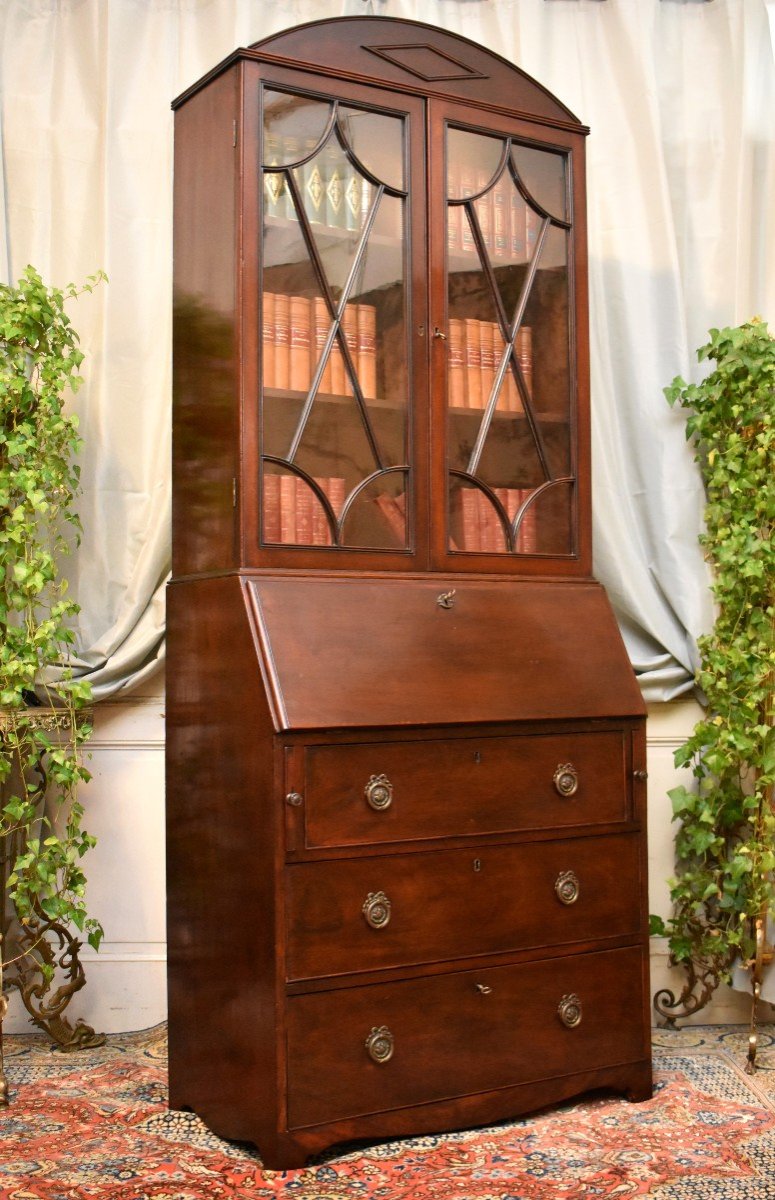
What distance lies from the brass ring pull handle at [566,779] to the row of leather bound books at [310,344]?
0.83m

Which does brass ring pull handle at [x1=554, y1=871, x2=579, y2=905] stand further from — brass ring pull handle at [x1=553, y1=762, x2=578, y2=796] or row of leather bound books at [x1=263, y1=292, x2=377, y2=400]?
row of leather bound books at [x1=263, y1=292, x2=377, y2=400]

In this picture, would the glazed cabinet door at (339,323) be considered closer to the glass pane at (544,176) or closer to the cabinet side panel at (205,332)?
the cabinet side panel at (205,332)

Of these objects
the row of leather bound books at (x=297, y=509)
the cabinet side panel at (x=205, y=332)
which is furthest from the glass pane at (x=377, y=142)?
the row of leather bound books at (x=297, y=509)

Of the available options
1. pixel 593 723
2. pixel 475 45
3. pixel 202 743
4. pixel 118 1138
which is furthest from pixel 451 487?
pixel 118 1138

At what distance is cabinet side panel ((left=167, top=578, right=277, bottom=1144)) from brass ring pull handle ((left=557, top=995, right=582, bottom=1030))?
62cm

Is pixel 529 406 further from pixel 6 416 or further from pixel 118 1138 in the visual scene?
pixel 118 1138

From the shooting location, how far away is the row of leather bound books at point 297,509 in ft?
7.32

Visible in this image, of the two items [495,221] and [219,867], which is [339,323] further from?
[219,867]

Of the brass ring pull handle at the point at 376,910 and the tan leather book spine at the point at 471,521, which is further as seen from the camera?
the tan leather book spine at the point at 471,521

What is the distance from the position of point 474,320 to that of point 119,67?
119 centimetres

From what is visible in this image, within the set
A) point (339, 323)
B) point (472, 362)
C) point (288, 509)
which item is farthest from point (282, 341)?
point (472, 362)

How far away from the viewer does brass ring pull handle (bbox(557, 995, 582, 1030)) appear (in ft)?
7.73

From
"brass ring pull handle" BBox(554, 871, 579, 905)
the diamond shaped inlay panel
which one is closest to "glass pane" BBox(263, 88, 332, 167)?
the diamond shaped inlay panel

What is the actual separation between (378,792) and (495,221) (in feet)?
3.94
